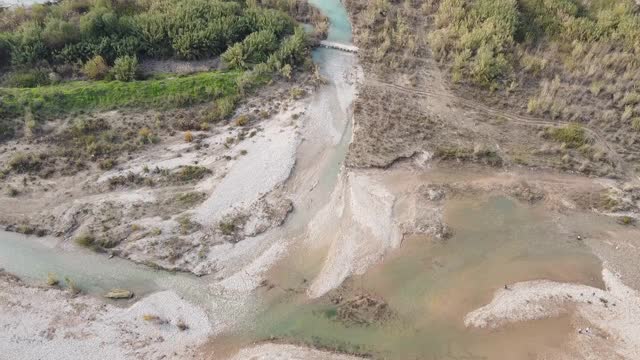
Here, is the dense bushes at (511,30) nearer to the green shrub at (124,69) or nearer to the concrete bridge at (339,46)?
the concrete bridge at (339,46)

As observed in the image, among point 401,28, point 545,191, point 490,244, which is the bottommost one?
point 490,244

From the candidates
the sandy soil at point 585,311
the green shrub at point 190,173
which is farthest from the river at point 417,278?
the green shrub at point 190,173

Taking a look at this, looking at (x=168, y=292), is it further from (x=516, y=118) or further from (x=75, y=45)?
(x=516, y=118)

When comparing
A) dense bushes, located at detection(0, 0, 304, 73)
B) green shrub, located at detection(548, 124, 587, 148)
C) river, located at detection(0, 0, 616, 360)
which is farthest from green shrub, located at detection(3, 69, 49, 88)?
green shrub, located at detection(548, 124, 587, 148)

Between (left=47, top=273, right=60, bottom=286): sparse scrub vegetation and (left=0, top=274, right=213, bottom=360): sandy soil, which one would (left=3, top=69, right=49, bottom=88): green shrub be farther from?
(left=47, top=273, right=60, bottom=286): sparse scrub vegetation

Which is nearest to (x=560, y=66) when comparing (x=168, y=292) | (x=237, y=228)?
(x=237, y=228)

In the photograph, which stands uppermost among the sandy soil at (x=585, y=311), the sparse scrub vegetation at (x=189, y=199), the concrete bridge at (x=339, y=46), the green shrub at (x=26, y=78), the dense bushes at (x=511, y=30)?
the dense bushes at (x=511, y=30)
